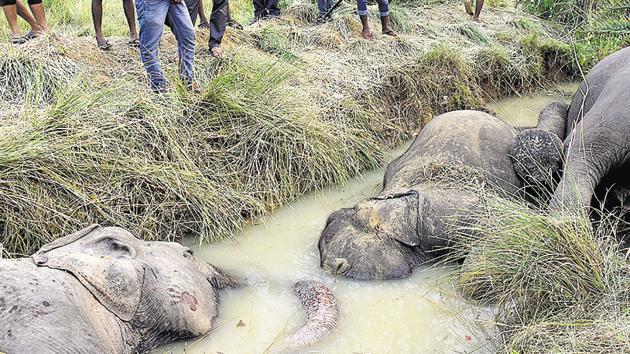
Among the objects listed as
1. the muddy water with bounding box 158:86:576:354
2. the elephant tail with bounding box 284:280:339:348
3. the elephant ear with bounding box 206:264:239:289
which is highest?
the elephant ear with bounding box 206:264:239:289

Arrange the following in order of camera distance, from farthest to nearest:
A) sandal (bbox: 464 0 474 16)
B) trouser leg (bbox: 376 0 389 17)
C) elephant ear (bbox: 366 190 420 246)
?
sandal (bbox: 464 0 474 16), trouser leg (bbox: 376 0 389 17), elephant ear (bbox: 366 190 420 246)

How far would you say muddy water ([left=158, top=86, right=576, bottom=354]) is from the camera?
3.69 meters

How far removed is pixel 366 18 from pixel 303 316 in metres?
4.85

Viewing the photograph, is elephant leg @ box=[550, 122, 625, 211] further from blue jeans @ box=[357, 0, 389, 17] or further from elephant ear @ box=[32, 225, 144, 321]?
blue jeans @ box=[357, 0, 389, 17]

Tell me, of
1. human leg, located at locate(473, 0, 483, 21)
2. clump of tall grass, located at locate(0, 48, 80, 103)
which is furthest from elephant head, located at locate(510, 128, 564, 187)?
human leg, located at locate(473, 0, 483, 21)

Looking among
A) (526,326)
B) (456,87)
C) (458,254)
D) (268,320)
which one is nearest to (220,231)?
(268,320)

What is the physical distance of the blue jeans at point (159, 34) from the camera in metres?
5.27

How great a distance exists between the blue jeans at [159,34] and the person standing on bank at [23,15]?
158 cm

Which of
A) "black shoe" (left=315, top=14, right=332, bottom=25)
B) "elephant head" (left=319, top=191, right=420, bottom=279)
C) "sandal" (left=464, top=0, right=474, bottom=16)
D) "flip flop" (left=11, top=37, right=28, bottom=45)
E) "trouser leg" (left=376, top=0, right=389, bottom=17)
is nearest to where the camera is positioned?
"elephant head" (left=319, top=191, right=420, bottom=279)

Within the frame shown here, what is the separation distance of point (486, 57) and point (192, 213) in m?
4.42

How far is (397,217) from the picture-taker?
4379mm

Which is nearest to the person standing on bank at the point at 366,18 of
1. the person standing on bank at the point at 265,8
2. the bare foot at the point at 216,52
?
the person standing on bank at the point at 265,8

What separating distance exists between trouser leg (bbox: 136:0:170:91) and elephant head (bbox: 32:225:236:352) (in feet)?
6.51

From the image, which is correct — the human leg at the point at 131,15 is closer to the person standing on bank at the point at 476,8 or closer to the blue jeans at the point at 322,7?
the blue jeans at the point at 322,7
